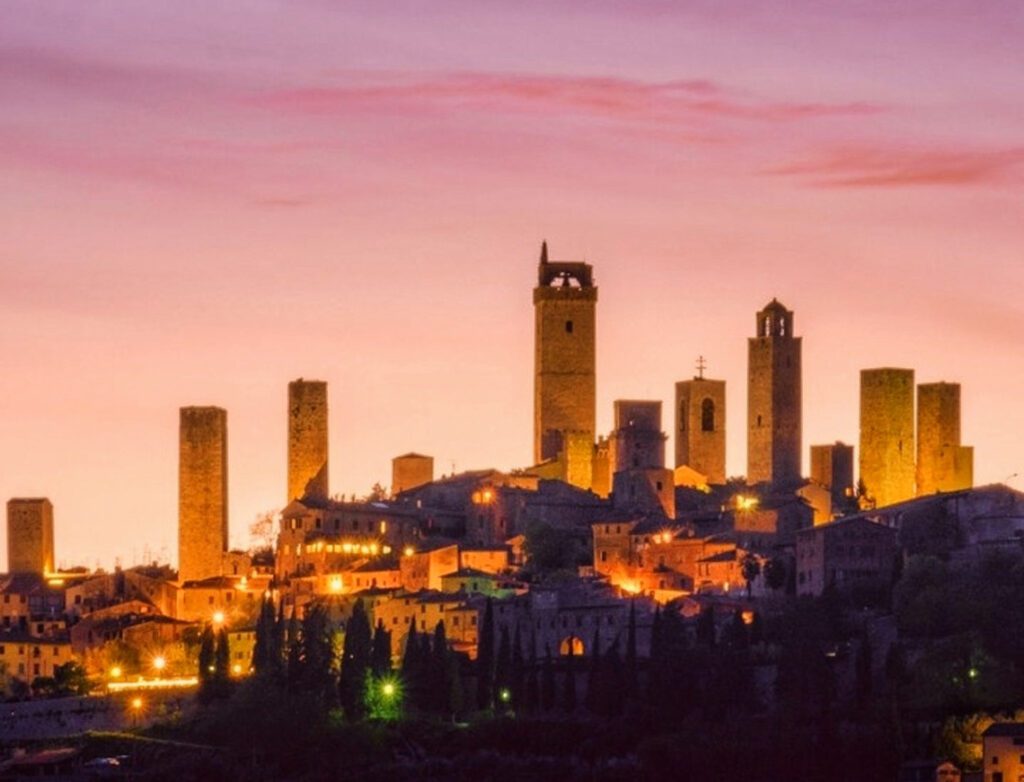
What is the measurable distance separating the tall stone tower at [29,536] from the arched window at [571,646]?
72.4 ft

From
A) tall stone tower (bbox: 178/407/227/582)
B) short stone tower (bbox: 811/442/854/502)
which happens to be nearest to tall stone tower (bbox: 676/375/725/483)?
short stone tower (bbox: 811/442/854/502)

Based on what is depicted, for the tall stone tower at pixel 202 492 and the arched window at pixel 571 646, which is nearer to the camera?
the arched window at pixel 571 646

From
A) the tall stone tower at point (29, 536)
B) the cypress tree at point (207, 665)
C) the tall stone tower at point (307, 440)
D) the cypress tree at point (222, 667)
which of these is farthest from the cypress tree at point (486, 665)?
the tall stone tower at point (29, 536)

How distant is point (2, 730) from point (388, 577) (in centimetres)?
1008

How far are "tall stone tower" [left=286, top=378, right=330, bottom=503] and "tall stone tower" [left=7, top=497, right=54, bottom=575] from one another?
8.39 metres

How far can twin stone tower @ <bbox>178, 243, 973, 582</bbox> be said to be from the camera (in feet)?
344

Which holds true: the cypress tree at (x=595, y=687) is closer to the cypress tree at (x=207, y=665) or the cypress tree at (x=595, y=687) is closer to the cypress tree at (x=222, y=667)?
the cypress tree at (x=222, y=667)

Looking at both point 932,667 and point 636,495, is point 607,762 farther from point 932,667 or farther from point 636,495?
point 636,495

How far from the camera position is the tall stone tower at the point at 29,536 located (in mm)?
111500

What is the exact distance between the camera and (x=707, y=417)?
10950 cm

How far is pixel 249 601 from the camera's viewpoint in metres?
102

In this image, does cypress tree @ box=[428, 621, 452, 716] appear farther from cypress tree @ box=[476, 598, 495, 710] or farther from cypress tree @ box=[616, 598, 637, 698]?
cypress tree @ box=[616, 598, 637, 698]

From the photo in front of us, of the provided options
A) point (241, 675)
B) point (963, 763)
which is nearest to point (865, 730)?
point (963, 763)

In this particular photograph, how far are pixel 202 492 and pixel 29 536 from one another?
663cm
